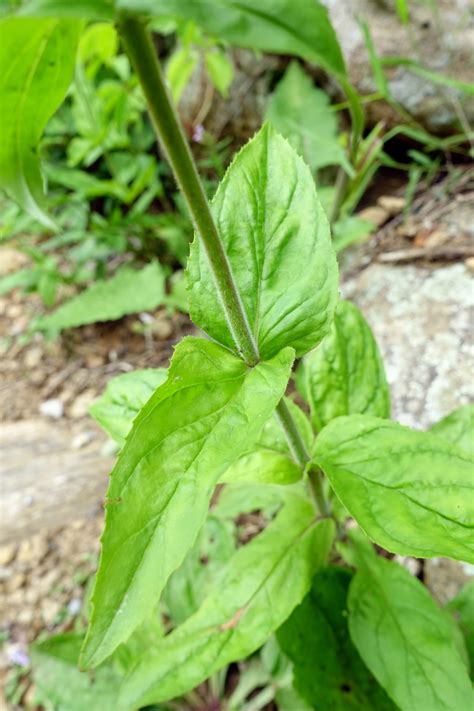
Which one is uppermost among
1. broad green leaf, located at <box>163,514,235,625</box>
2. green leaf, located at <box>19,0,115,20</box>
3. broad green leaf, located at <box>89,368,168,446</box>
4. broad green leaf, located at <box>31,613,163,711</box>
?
green leaf, located at <box>19,0,115,20</box>

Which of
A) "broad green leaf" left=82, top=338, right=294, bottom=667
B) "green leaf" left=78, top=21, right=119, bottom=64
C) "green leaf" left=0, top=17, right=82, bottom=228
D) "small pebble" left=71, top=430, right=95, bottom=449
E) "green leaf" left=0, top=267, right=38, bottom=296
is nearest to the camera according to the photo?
"green leaf" left=0, top=17, right=82, bottom=228

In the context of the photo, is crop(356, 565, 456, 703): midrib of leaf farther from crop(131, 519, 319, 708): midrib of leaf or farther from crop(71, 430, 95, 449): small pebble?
crop(71, 430, 95, 449): small pebble

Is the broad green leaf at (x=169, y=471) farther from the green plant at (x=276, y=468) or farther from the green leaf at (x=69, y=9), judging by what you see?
the green leaf at (x=69, y=9)

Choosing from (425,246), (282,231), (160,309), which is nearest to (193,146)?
(160,309)

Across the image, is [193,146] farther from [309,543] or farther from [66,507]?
[309,543]

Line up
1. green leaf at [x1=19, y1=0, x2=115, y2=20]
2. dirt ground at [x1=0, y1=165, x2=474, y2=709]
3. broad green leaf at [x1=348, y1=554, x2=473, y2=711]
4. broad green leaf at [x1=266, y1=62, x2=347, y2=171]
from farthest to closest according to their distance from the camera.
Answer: broad green leaf at [x1=266, y1=62, x2=347, y2=171]
dirt ground at [x1=0, y1=165, x2=474, y2=709]
broad green leaf at [x1=348, y1=554, x2=473, y2=711]
green leaf at [x1=19, y1=0, x2=115, y2=20]

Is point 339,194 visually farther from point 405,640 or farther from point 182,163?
point 182,163

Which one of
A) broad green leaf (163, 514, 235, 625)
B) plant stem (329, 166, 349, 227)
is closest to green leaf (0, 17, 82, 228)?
broad green leaf (163, 514, 235, 625)
